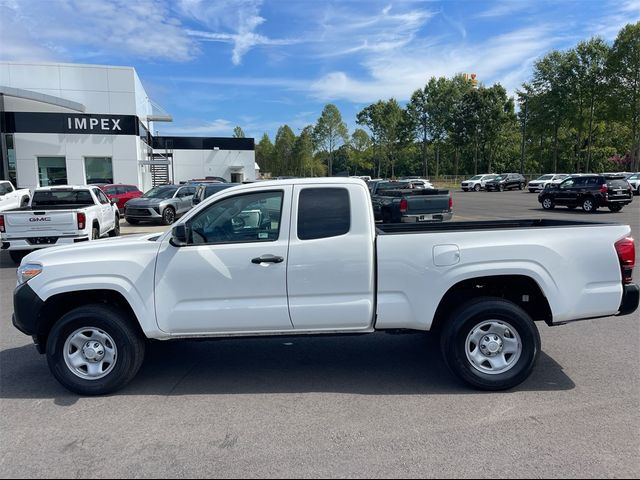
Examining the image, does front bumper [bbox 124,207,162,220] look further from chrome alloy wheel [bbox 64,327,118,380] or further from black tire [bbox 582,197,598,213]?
black tire [bbox 582,197,598,213]

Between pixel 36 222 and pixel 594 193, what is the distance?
871 inches

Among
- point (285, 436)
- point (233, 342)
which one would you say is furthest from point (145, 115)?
point (285, 436)

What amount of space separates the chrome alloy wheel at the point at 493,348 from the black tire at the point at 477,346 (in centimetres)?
2

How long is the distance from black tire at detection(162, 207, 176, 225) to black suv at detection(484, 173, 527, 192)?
1614 inches

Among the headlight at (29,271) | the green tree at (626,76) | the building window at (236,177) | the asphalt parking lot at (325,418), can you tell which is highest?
the green tree at (626,76)

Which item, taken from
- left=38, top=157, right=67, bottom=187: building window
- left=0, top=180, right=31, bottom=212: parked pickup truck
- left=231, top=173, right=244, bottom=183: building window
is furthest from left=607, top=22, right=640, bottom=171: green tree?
left=0, top=180, right=31, bottom=212: parked pickup truck

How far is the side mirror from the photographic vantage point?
13.3ft

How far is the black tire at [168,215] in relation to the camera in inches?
729

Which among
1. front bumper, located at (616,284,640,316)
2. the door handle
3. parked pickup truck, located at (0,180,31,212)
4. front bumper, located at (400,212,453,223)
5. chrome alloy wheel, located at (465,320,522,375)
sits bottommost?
chrome alloy wheel, located at (465,320,522,375)

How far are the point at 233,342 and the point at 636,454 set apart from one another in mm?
3959

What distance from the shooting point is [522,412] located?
3.76 meters

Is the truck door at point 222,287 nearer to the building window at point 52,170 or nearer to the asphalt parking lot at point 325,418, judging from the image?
the asphalt parking lot at point 325,418

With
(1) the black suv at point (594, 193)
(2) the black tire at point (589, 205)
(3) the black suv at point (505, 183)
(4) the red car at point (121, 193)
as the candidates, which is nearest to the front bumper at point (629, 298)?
(1) the black suv at point (594, 193)

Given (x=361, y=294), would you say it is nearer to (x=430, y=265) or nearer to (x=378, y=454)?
(x=430, y=265)
